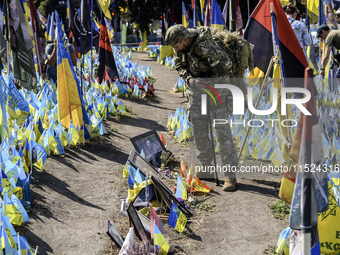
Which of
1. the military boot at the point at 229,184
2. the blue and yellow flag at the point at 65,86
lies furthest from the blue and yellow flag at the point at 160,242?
the blue and yellow flag at the point at 65,86

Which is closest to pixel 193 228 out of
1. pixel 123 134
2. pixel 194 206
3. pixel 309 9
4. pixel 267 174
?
pixel 194 206

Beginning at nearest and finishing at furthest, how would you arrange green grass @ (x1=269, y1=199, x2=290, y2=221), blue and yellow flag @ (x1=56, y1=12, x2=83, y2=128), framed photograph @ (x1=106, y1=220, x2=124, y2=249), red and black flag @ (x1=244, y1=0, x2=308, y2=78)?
framed photograph @ (x1=106, y1=220, x2=124, y2=249) → green grass @ (x1=269, y1=199, x2=290, y2=221) → red and black flag @ (x1=244, y1=0, x2=308, y2=78) → blue and yellow flag @ (x1=56, y1=12, x2=83, y2=128)

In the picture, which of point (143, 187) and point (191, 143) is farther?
point (191, 143)

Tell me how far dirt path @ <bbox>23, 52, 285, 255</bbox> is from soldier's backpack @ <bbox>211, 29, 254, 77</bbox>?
1.48 metres

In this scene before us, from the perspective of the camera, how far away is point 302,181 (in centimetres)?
253

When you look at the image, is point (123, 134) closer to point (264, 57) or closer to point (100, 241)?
point (264, 57)

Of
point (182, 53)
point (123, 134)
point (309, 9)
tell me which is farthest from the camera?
point (309, 9)

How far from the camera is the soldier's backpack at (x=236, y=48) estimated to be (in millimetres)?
5562

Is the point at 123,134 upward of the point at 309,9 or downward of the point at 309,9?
downward

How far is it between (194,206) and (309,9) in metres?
8.31

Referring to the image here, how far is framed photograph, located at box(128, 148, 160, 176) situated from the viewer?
18.2ft

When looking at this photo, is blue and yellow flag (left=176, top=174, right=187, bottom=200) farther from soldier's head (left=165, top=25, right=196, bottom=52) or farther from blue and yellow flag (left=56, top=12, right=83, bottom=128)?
blue and yellow flag (left=56, top=12, right=83, bottom=128)

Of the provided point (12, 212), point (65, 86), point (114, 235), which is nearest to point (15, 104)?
point (65, 86)

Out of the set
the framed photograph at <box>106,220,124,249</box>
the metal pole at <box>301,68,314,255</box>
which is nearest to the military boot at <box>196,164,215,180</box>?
the framed photograph at <box>106,220,124,249</box>
